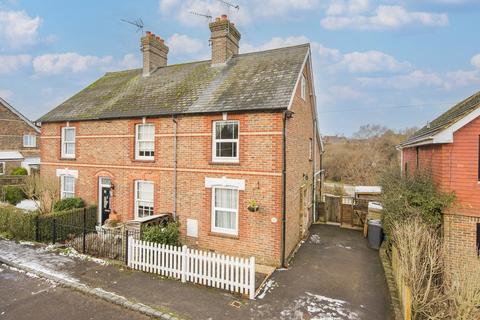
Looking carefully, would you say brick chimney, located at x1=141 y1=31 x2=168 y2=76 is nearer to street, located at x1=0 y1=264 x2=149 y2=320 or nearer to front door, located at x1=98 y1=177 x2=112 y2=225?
front door, located at x1=98 y1=177 x2=112 y2=225

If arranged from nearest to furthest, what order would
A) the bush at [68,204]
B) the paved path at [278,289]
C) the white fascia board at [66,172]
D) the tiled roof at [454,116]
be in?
the paved path at [278,289], the tiled roof at [454,116], the bush at [68,204], the white fascia board at [66,172]

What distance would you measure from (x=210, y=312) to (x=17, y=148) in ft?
119

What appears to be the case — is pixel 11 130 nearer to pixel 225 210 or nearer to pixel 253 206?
pixel 225 210

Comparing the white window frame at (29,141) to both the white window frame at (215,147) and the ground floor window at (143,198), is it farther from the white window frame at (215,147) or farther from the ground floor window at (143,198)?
the white window frame at (215,147)

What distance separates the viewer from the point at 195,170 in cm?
1211

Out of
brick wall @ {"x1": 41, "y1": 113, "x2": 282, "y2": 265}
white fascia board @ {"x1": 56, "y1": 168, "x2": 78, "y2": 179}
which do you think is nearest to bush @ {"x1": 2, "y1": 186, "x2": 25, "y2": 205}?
white fascia board @ {"x1": 56, "y1": 168, "x2": 78, "y2": 179}

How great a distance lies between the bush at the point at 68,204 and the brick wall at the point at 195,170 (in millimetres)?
519

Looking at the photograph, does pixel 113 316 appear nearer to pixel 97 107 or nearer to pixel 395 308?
pixel 395 308

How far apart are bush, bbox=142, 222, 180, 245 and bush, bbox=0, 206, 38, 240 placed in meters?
6.37

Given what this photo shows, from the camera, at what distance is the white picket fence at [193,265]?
332 inches

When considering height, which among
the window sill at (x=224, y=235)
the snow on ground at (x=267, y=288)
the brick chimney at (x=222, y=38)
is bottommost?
the snow on ground at (x=267, y=288)

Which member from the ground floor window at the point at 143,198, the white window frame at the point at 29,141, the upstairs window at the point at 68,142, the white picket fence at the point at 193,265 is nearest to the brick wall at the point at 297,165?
the white picket fence at the point at 193,265

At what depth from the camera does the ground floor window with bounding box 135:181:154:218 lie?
1354cm

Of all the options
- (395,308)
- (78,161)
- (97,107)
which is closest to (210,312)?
(395,308)
